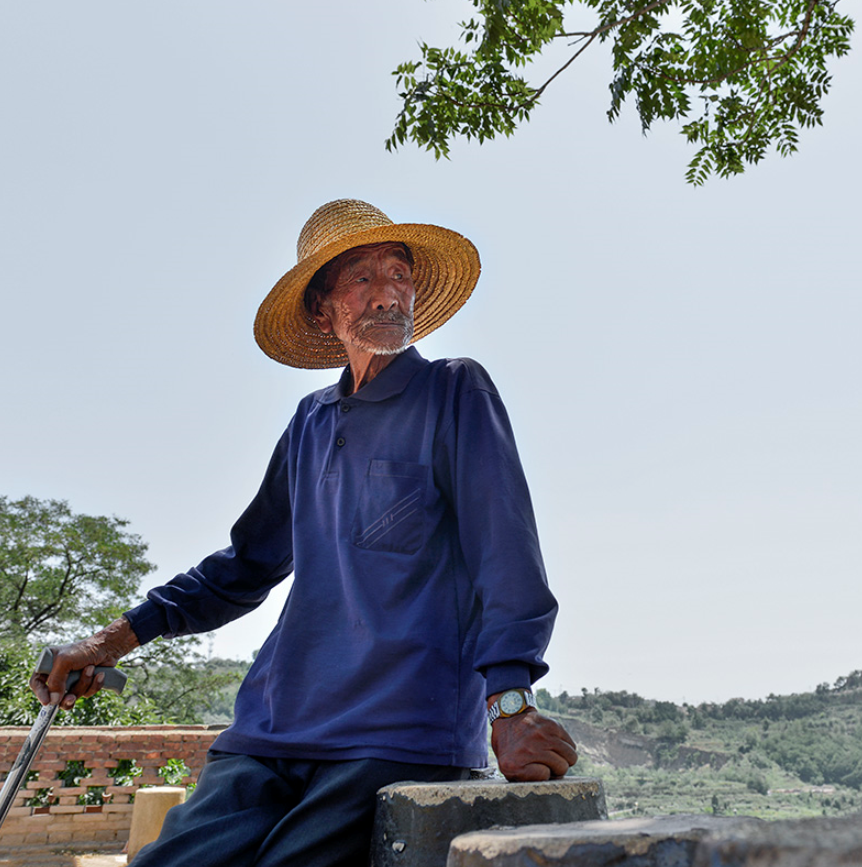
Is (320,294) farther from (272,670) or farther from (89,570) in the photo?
(89,570)

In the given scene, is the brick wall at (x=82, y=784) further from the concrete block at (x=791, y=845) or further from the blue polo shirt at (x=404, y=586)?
the concrete block at (x=791, y=845)

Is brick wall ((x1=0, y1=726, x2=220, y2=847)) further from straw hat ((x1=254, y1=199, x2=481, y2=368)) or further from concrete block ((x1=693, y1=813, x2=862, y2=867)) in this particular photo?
concrete block ((x1=693, y1=813, x2=862, y2=867))

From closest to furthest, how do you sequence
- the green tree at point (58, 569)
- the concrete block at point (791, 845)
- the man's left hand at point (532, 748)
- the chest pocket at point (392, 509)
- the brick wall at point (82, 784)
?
the concrete block at point (791, 845), the man's left hand at point (532, 748), the chest pocket at point (392, 509), the brick wall at point (82, 784), the green tree at point (58, 569)

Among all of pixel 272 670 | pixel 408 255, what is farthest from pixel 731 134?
pixel 272 670

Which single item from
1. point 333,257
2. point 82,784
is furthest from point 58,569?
point 333,257

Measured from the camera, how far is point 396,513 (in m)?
1.45

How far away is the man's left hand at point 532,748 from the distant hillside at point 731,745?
11.1ft

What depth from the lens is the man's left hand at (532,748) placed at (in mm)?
1118

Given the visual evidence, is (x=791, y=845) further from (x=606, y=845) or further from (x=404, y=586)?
(x=404, y=586)

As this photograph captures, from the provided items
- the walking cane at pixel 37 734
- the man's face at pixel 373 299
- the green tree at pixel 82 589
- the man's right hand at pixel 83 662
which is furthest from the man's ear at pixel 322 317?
the green tree at pixel 82 589

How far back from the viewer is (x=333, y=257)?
1.94 m

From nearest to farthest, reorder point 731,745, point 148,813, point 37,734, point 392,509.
A: point 392,509, point 37,734, point 148,813, point 731,745

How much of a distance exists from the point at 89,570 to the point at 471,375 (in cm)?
1650

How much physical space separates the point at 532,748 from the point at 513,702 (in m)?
0.07
